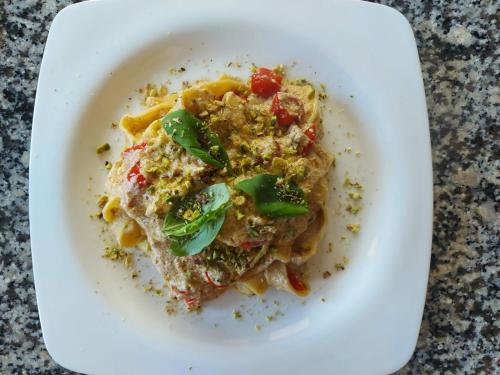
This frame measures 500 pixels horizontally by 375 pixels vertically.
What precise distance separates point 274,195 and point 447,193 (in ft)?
3.99

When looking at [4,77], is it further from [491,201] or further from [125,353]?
[491,201]

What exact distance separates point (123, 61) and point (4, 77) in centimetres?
82

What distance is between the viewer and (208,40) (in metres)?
3.01

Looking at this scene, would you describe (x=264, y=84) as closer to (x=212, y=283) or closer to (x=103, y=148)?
(x=103, y=148)

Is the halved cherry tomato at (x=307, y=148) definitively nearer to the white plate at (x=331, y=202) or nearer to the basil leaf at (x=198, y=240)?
the white plate at (x=331, y=202)

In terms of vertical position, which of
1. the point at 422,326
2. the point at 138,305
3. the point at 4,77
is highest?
the point at 4,77

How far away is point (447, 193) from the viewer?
3.10 metres

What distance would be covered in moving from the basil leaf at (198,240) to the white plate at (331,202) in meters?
0.58

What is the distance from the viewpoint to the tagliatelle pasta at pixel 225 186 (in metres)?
2.52

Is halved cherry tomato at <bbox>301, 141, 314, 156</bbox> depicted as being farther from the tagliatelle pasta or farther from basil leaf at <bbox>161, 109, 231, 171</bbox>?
basil leaf at <bbox>161, 109, 231, 171</bbox>

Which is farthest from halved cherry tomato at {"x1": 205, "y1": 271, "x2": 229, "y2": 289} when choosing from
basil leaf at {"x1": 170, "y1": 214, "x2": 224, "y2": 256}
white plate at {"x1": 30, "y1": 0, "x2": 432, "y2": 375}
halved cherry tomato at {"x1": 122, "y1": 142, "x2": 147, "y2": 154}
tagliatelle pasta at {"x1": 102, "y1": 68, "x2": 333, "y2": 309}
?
halved cherry tomato at {"x1": 122, "y1": 142, "x2": 147, "y2": 154}

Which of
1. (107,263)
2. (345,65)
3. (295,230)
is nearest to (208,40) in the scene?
(345,65)

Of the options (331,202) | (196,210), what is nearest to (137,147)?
(196,210)

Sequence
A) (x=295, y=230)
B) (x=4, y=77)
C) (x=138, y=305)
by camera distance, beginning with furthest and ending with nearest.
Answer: (x=4, y=77), (x=138, y=305), (x=295, y=230)
